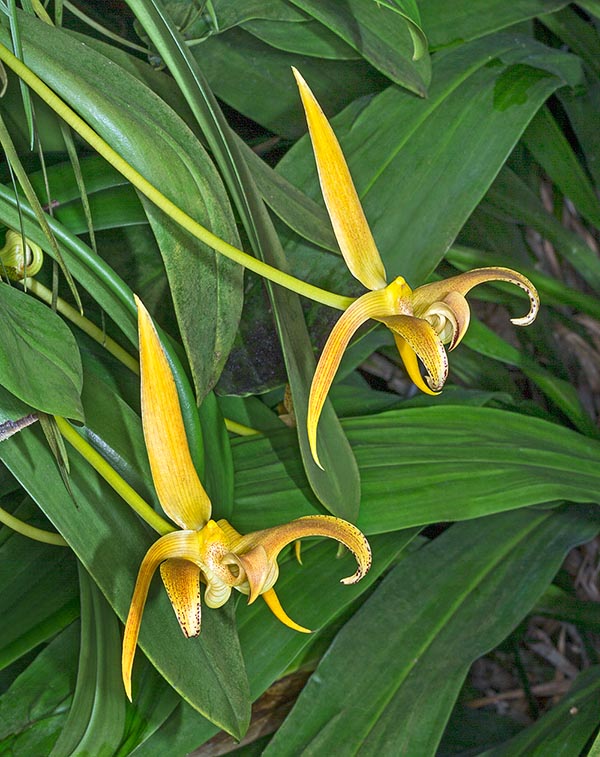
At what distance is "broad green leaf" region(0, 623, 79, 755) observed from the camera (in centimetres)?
51

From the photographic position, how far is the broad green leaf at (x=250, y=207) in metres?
0.40

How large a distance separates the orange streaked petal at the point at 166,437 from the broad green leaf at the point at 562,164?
Answer: 647 millimetres

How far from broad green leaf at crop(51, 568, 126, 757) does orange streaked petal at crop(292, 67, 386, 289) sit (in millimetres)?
261

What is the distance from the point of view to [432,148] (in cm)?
63

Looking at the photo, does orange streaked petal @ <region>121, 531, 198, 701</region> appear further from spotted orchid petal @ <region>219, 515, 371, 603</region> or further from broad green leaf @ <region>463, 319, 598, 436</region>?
broad green leaf @ <region>463, 319, 598, 436</region>

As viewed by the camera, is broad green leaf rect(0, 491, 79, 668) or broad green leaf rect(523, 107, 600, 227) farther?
broad green leaf rect(523, 107, 600, 227)

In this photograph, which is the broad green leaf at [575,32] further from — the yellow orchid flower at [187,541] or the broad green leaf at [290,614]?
the yellow orchid flower at [187,541]

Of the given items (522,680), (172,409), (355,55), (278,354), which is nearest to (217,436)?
(278,354)

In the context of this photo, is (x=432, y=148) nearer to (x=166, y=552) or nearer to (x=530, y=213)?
(x=530, y=213)

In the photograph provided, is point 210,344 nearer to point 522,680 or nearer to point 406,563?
point 406,563

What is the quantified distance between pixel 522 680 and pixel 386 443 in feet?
1.35

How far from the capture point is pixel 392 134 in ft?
2.06

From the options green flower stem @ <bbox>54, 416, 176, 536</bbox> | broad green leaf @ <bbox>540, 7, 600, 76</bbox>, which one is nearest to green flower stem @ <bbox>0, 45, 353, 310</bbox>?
green flower stem @ <bbox>54, 416, 176, 536</bbox>

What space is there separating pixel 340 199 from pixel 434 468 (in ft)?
1.04
